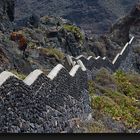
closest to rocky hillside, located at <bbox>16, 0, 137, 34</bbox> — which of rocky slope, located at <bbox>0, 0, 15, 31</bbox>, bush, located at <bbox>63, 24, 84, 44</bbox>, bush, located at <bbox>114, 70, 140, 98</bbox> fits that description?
bush, located at <bbox>63, 24, 84, 44</bbox>

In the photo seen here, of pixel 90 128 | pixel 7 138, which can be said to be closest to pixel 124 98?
pixel 90 128

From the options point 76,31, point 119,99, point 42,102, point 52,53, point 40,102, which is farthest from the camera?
point 76,31

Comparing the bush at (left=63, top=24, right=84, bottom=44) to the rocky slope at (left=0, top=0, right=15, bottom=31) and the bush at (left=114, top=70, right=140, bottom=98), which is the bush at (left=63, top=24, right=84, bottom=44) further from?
A: the bush at (left=114, top=70, right=140, bottom=98)

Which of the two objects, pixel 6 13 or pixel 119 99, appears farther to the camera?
pixel 6 13

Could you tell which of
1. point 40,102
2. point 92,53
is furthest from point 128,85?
point 40,102

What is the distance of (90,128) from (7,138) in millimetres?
4859

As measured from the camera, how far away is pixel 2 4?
3244cm

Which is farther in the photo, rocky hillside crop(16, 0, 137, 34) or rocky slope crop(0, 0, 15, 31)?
rocky hillside crop(16, 0, 137, 34)

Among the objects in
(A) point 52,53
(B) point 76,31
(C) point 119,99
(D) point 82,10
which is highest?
(C) point 119,99

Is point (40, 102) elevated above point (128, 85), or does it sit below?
above

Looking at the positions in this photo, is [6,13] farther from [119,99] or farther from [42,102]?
[42,102]

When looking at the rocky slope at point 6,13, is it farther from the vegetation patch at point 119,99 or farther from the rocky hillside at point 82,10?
the rocky hillside at point 82,10

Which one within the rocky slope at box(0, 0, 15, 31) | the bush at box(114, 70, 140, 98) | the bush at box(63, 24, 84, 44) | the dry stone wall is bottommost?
the bush at box(63, 24, 84, 44)

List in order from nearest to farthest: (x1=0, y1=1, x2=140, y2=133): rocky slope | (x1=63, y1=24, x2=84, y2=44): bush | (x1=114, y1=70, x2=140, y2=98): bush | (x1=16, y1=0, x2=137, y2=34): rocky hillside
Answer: (x1=0, y1=1, x2=140, y2=133): rocky slope
(x1=114, y1=70, x2=140, y2=98): bush
(x1=63, y1=24, x2=84, y2=44): bush
(x1=16, y1=0, x2=137, y2=34): rocky hillside
